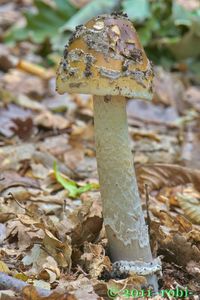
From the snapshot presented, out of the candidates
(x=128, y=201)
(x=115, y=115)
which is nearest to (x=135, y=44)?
(x=115, y=115)

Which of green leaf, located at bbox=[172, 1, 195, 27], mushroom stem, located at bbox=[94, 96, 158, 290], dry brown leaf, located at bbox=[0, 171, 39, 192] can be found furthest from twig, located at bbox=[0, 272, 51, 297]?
green leaf, located at bbox=[172, 1, 195, 27]

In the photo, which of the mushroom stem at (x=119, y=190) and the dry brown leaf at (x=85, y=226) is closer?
the mushroom stem at (x=119, y=190)

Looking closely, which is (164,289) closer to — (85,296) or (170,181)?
(85,296)

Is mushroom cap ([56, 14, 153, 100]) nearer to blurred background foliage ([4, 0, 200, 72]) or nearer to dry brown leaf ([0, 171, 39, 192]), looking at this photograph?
dry brown leaf ([0, 171, 39, 192])

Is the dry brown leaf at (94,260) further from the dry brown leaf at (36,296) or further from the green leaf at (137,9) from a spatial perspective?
the green leaf at (137,9)

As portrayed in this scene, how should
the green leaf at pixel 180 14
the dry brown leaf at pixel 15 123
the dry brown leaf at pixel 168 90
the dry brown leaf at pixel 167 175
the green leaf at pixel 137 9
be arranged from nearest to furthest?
the dry brown leaf at pixel 167 175, the dry brown leaf at pixel 15 123, the dry brown leaf at pixel 168 90, the green leaf at pixel 137 9, the green leaf at pixel 180 14

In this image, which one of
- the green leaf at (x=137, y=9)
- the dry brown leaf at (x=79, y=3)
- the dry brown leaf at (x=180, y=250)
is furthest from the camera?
the dry brown leaf at (x=79, y=3)

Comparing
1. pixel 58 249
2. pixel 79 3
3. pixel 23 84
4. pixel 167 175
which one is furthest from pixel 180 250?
pixel 79 3

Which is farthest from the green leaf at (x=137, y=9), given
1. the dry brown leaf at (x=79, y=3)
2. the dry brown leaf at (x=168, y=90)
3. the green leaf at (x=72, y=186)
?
the green leaf at (x=72, y=186)
